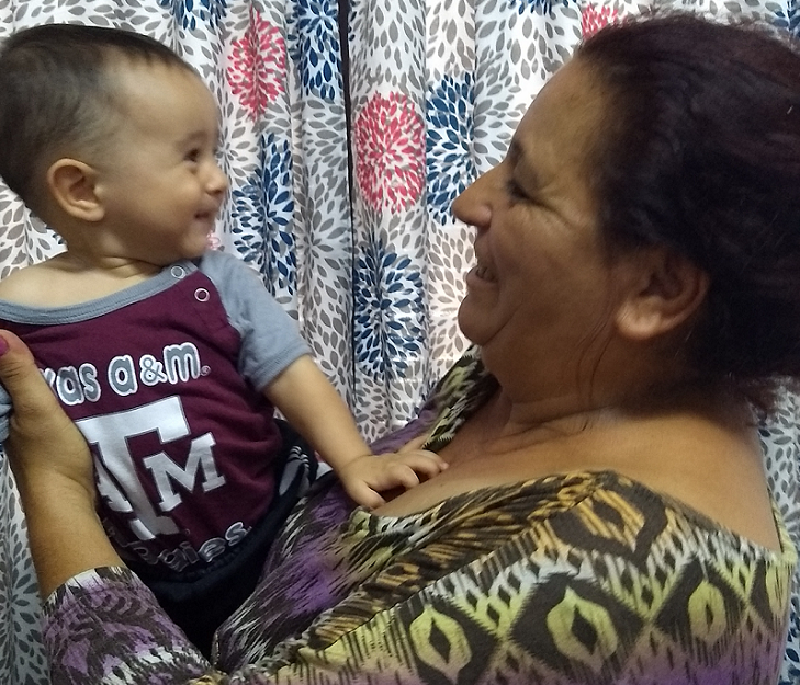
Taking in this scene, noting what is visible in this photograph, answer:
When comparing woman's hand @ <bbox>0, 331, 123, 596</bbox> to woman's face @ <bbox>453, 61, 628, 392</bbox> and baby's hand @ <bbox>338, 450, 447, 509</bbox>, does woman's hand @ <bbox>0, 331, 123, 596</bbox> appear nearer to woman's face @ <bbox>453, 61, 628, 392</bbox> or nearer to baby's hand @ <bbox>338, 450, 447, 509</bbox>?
baby's hand @ <bbox>338, 450, 447, 509</bbox>

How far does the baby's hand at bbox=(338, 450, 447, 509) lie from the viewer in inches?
31.7

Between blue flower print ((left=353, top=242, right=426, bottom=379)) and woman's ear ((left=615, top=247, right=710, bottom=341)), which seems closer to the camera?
woman's ear ((left=615, top=247, right=710, bottom=341))

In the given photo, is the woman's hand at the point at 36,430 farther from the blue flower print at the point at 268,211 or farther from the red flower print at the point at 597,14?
the red flower print at the point at 597,14

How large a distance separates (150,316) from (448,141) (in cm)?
67

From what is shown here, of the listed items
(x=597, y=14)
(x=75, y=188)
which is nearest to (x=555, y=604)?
(x=75, y=188)

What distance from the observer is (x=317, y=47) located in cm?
129

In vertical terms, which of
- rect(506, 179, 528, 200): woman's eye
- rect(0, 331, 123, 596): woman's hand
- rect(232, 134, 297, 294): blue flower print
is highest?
rect(506, 179, 528, 200): woman's eye

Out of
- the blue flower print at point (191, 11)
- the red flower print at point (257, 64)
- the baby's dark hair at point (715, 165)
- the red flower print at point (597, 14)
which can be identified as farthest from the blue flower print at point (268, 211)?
the baby's dark hair at point (715, 165)

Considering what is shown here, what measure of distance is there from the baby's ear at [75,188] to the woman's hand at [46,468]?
0.52 ft

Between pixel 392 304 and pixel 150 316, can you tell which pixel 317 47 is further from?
pixel 150 316

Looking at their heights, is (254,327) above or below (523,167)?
below

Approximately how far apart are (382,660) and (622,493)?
0.21 metres

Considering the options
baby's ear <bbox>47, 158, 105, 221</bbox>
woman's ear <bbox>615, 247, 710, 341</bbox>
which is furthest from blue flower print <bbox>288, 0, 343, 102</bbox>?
woman's ear <bbox>615, 247, 710, 341</bbox>

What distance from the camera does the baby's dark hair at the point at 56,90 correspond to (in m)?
0.79
